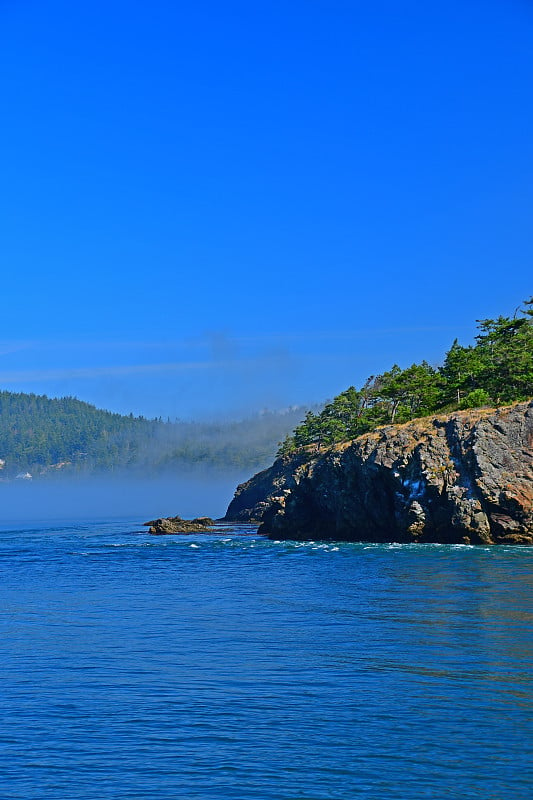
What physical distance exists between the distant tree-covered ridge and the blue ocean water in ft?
150

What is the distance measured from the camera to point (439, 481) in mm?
85312

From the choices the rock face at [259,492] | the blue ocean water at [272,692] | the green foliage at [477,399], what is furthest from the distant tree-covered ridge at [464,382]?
the blue ocean water at [272,692]

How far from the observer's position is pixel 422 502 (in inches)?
3479

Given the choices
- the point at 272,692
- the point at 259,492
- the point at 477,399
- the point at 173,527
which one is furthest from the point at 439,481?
the point at 259,492

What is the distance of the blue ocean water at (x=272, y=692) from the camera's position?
67.1 ft

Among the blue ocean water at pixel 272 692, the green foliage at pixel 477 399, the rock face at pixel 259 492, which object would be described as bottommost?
the blue ocean water at pixel 272 692

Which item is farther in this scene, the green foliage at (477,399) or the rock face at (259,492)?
the rock face at (259,492)

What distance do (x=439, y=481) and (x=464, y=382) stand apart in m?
23.8

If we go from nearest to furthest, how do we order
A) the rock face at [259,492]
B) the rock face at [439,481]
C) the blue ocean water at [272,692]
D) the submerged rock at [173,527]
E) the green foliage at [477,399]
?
the blue ocean water at [272,692], the rock face at [439,481], the green foliage at [477,399], the submerged rock at [173,527], the rock face at [259,492]

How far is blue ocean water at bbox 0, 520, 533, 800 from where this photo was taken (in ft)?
67.1

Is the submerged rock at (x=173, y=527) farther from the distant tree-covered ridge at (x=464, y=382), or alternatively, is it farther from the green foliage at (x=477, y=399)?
the green foliage at (x=477, y=399)

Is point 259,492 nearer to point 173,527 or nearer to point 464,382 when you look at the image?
point 173,527

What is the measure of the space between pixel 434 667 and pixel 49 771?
1484 centimetres

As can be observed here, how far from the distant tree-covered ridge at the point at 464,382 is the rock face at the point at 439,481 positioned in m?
8.37
